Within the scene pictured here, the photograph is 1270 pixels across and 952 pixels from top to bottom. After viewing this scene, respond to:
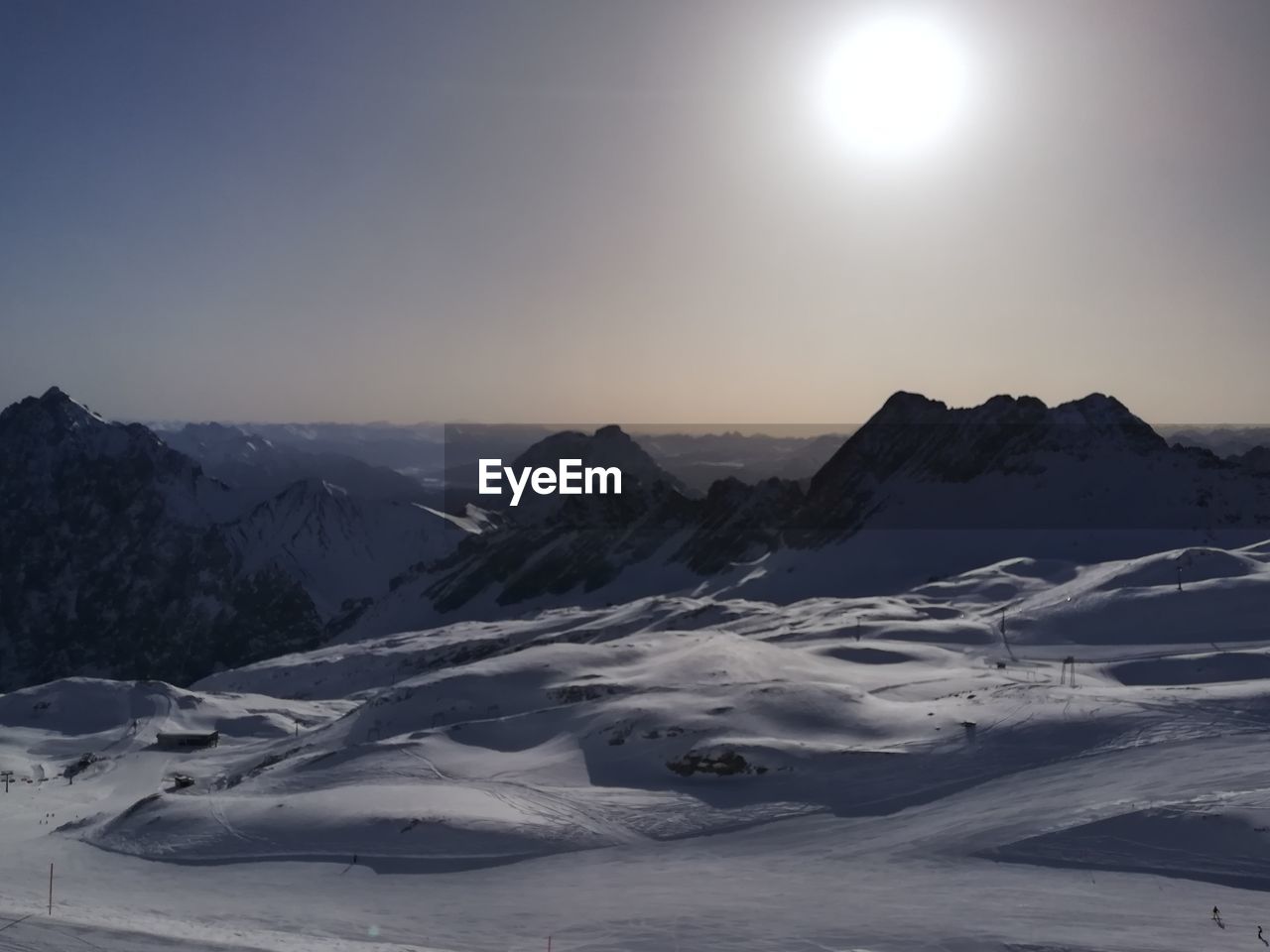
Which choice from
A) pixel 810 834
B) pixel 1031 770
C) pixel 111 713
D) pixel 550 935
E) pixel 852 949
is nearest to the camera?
pixel 852 949

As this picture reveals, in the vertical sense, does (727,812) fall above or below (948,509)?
below

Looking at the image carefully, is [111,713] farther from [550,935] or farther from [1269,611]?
[1269,611]

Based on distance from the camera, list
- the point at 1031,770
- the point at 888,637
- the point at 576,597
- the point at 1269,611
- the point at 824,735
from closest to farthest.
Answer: the point at 1031,770 < the point at 824,735 < the point at 1269,611 < the point at 888,637 < the point at 576,597

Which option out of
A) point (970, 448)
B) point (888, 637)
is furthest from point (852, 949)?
point (970, 448)

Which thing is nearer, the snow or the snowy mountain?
the snow

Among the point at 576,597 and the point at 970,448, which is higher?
the point at 970,448

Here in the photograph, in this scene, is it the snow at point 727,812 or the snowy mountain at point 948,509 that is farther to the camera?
the snowy mountain at point 948,509

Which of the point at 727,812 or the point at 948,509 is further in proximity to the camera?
the point at 948,509

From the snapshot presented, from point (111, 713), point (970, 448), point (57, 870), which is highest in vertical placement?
point (970, 448)
